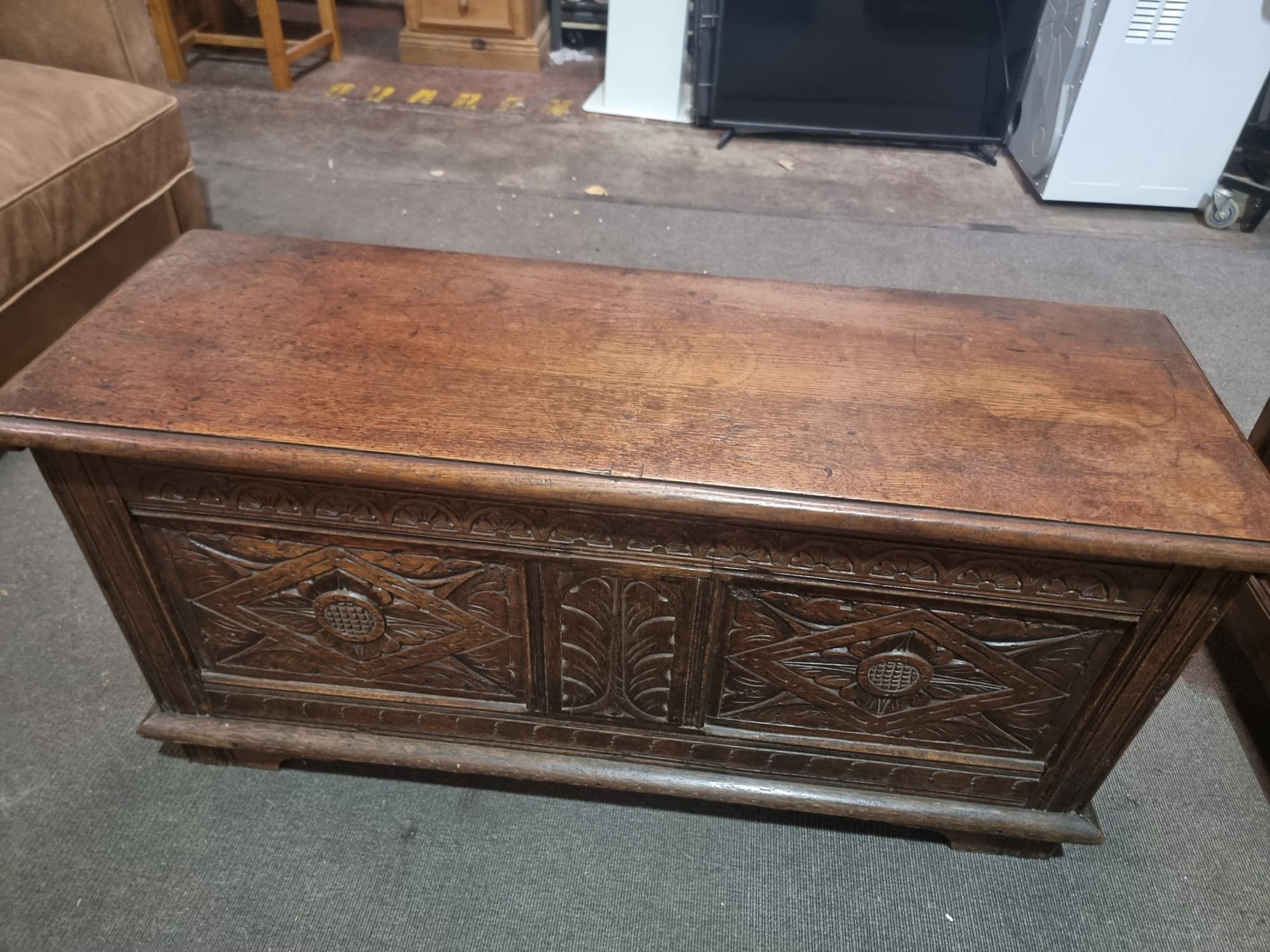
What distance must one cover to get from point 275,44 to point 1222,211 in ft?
10.8

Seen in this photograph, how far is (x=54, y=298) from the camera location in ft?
5.23

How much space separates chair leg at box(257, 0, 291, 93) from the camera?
3.06m

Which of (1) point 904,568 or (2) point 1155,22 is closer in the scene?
(1) point 904,568

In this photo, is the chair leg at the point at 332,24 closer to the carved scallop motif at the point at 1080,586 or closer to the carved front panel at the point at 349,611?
the carved front panel at the point at 349,611

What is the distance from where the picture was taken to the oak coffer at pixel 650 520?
810 millimetres

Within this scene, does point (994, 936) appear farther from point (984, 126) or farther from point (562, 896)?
point (984, 126)

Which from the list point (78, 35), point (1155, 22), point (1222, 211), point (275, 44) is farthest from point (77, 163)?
point (1222, 211)

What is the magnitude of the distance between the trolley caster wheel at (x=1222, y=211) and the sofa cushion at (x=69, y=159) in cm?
289

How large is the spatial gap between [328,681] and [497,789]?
28 centimetres

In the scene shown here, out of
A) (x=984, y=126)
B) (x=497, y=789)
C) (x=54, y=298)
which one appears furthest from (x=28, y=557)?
(x=984, y=126)

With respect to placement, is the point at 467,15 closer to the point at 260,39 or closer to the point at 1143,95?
the point at 260,39

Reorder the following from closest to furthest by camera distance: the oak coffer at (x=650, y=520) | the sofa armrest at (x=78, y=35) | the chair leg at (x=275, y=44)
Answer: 1. the oak coffer at (x=650, y=520)
2. the sofa armrest at (x=78, y=35)
3. the chair leg at (x=275, y=44)

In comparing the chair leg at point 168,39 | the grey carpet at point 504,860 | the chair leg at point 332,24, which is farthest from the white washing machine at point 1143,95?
the chair leg at point 168,39

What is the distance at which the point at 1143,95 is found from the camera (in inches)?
97.8
